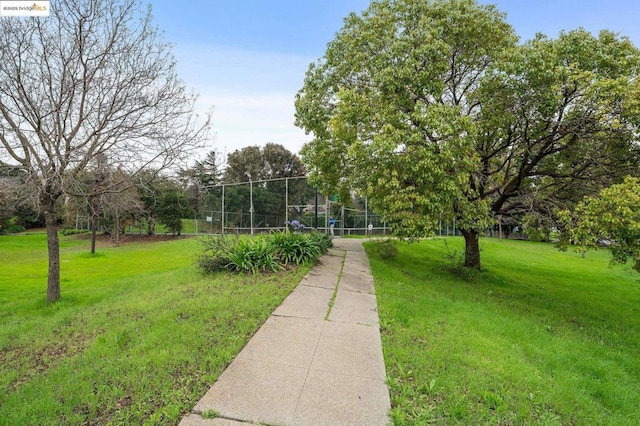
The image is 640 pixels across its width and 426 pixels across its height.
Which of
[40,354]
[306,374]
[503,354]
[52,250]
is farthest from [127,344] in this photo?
[503,354]

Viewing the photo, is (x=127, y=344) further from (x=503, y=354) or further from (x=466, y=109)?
(x=466, y=109)

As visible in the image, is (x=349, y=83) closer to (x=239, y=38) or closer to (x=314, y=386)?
(x=239, y=38)

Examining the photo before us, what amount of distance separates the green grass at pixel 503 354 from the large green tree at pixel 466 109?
6.29 ft

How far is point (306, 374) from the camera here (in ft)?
10.7

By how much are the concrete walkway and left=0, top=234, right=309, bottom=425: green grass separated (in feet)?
0.71

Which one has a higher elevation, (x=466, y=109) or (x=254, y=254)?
(x=466, y=109)

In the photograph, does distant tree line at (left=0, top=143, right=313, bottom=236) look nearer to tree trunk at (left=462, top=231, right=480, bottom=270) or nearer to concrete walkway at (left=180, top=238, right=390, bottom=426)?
concrete walkway at (left=180, top=238, right=390, bottom=426)

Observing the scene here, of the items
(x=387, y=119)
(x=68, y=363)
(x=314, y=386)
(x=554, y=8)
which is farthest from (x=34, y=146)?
(x=554, y=8)

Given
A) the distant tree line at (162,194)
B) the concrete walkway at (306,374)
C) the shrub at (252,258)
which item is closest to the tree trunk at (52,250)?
the distant tree line at (162,194)

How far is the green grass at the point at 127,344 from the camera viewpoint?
2748 mm

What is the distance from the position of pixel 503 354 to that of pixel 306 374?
8.16ft

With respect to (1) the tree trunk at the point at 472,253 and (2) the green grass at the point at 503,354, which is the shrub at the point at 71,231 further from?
(1) the tree trunk at the point at 472,253

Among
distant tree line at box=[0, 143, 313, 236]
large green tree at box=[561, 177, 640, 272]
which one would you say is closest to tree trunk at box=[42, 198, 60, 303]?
distant tree line at box=[0, 143, 313, 236]

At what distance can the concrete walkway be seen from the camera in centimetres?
266
